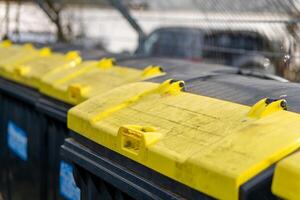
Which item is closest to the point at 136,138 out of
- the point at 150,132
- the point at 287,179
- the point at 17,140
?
the point at 150,132

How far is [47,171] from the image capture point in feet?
12.1

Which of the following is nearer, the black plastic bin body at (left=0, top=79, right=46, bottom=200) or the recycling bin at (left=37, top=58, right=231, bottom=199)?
the recycling bin at (left=37, top=58, right=231, bottom=199)

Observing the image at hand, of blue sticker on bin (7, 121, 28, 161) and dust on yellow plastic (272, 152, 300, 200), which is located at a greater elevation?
dust on yellow plastic (272, 152, 300, 200)

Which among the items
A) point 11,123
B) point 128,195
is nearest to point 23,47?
point 11,123

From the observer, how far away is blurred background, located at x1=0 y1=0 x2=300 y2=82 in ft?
16.2

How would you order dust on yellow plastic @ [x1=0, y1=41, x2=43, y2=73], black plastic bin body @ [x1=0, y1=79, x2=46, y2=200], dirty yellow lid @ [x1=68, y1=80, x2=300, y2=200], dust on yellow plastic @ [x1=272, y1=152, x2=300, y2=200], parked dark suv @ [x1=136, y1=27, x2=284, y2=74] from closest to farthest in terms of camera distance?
dust on yellow plastic @ [x1=272, y1=152, x2=300, y2=200] < dirty yellow lid @ [x1=68, y1=80, x2=300, y2=200] < black plastic bin body @ [x1=0, y1=79, x2=46, y2=200] < dust on yellow plastic @ [x1=0, y1=41, x2=43, y2=73] < parked dark suv @ [x1=136, y1=27, x2=284, y2=74]

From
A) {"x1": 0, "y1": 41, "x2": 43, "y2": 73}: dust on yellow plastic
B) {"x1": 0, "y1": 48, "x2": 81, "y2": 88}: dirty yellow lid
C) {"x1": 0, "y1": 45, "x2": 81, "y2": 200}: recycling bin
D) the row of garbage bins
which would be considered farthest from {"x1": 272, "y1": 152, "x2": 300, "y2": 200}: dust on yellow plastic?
{"x1": 0, "y1": 41, "x2": 43, "y2": 73}: dust on yellow plastic

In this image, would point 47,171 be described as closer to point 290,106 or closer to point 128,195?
point 128,195

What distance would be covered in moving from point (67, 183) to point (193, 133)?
4.55 feet

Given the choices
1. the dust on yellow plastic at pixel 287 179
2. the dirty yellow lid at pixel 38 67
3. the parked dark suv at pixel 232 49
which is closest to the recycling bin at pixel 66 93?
the dirty yellow lid at pixel 38 67

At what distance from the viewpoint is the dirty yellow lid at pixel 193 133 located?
1819 millimetres

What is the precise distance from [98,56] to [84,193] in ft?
5.80

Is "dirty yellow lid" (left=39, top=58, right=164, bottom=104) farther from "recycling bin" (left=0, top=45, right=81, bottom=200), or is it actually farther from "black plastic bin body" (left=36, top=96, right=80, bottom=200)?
"recycling bin" (left=0, top=45, right=81, bottom=200)

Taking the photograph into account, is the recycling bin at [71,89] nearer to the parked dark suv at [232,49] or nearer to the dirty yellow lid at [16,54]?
the dirty yellow lid at [16,54]
